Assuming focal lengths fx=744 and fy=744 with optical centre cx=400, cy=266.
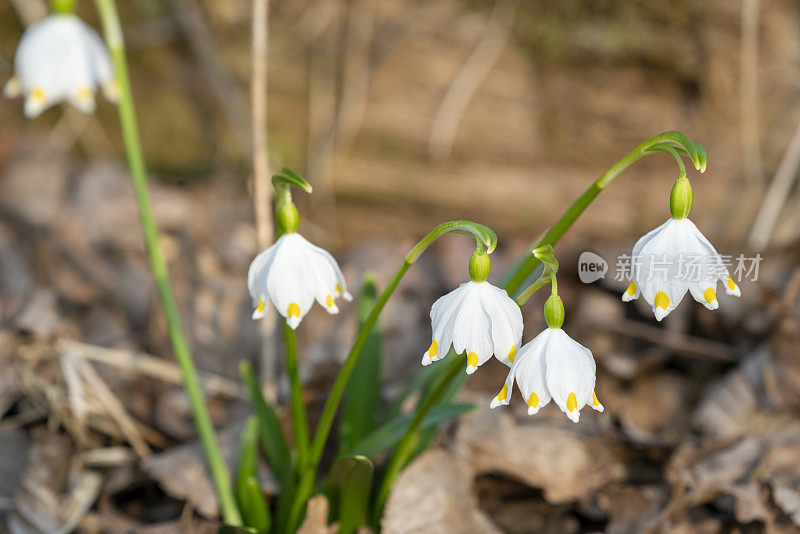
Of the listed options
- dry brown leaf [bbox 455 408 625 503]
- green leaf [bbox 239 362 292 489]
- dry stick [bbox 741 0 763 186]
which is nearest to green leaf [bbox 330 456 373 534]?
green leaf [bbox 239 362 292 489]

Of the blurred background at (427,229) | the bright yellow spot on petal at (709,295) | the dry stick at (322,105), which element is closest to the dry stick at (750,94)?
the blurred background at (427,229)

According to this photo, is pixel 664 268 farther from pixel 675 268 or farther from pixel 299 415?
pixel 299 415

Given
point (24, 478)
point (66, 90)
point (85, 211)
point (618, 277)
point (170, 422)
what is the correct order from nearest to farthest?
point (66, 90)
point (24, 478)
point (170, 422)
point (618, 277)
point (85, 211)

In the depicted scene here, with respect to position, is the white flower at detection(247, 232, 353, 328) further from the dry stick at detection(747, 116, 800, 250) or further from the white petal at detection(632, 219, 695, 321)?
the dry stick at detection(747, 116, 800, 250)

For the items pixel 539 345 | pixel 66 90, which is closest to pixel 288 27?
pixel 66 90

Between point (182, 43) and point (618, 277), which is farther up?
point (182, 43)

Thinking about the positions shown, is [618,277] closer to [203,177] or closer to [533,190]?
[533,190]

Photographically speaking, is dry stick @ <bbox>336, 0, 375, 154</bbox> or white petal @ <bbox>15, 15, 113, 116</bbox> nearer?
white petal @ <bbox>15, 15, 113, 116</bbox>
